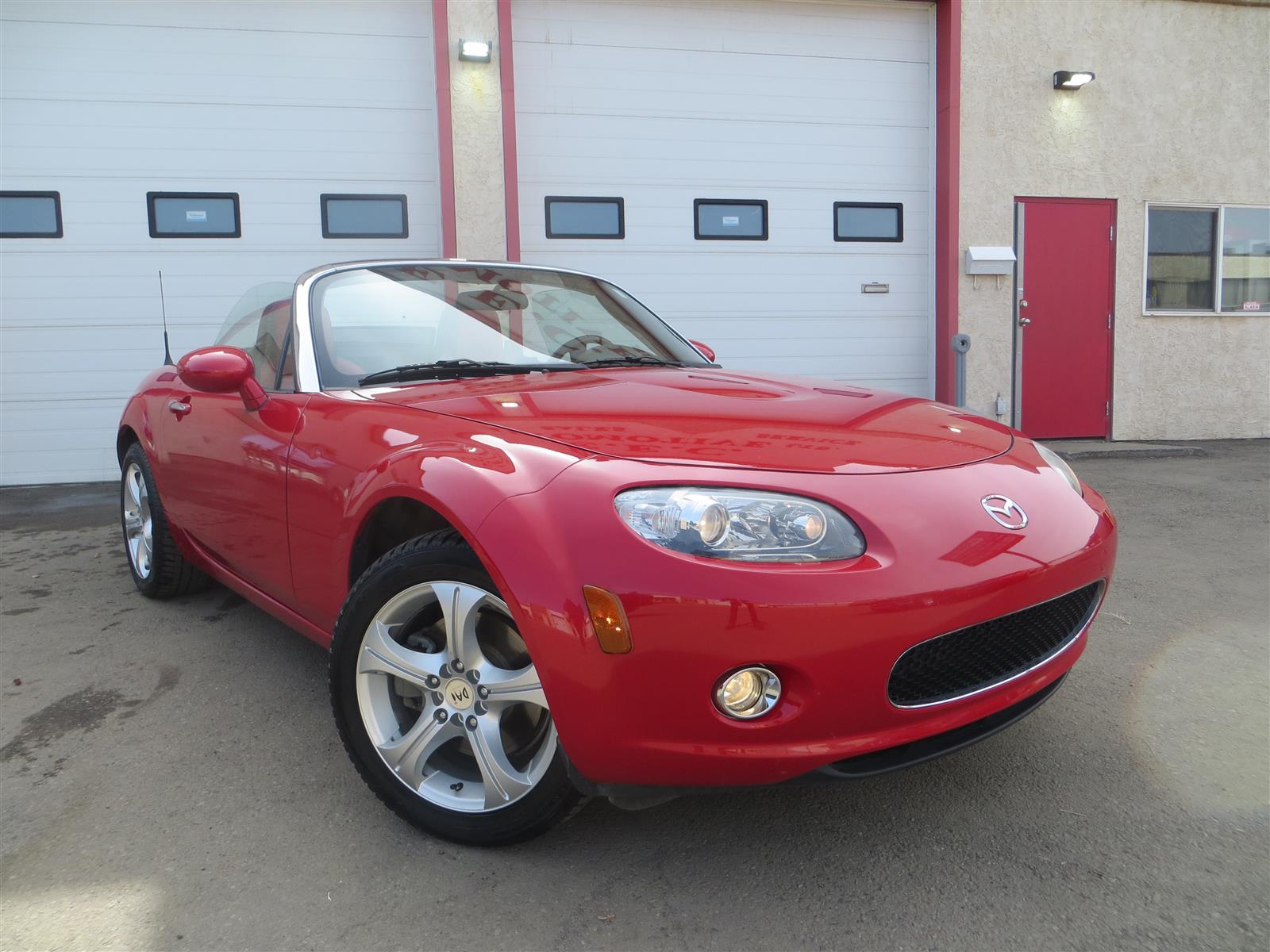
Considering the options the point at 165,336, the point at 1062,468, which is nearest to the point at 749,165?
the point at 165,336

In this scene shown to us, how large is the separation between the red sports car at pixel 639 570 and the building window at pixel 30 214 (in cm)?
556

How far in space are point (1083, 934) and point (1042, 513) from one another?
0.76m

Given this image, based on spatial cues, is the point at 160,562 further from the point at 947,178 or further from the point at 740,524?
the point at 947,178

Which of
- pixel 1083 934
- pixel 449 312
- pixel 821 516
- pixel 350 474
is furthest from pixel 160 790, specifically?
pixel 1083 934

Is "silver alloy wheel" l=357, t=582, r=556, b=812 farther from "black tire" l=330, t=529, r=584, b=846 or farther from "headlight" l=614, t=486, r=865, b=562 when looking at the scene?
"headlight" l=614, t=486, r=865, b=562

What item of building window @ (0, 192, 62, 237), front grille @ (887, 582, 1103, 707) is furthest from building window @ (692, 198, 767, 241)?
front grille @ (887, 582, 1103, 707)

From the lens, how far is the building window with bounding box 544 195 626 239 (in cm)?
734

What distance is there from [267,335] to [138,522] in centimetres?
133

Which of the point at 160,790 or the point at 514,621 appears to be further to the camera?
the point at 160,790

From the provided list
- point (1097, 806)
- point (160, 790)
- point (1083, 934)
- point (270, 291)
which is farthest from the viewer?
point (270, 291)

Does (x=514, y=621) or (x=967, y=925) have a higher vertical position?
(x=514, y=621)

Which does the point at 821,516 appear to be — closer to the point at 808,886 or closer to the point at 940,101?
the point at 808,886

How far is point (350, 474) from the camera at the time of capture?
2.01m

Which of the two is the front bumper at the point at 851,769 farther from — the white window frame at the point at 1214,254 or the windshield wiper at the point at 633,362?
the white window frame at the point at 1214,254
